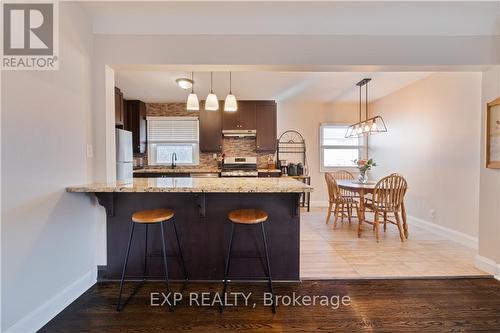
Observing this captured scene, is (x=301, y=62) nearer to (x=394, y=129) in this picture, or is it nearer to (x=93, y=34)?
(x=93, y=34)

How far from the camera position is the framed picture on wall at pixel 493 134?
7.11ft

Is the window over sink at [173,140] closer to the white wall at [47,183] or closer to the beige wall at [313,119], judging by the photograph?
the beige wall at [313,119]

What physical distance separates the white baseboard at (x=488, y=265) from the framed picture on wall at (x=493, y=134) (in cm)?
92

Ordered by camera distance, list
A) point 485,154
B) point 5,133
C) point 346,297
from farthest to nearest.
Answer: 1. point 485,154
2. point 346,297
3. point 5,133

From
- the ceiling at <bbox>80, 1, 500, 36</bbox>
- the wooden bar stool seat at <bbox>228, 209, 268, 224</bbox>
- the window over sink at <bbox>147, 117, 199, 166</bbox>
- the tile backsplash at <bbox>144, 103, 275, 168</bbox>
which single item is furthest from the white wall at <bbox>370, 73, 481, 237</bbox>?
the window over sink at <bbox>147, 117, 199, 166</bbox>

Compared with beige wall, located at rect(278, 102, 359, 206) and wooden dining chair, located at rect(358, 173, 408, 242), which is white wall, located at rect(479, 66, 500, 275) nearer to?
wooden dining chair, located at rect(358, 173, 408, 242)

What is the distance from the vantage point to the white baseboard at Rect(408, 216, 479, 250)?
2891 mm

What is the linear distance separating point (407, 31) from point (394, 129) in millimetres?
2711

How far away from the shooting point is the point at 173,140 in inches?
196

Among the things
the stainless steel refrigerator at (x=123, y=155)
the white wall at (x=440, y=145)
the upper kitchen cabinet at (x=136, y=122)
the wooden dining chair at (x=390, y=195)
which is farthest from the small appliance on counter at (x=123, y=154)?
the white wall at (x=440, y=145)

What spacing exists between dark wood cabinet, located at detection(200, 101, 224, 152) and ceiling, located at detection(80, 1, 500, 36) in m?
2.65

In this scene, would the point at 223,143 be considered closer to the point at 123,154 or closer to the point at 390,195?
the point at 123,154

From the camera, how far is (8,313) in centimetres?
138

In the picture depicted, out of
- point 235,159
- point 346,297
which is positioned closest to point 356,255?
point 346,297
